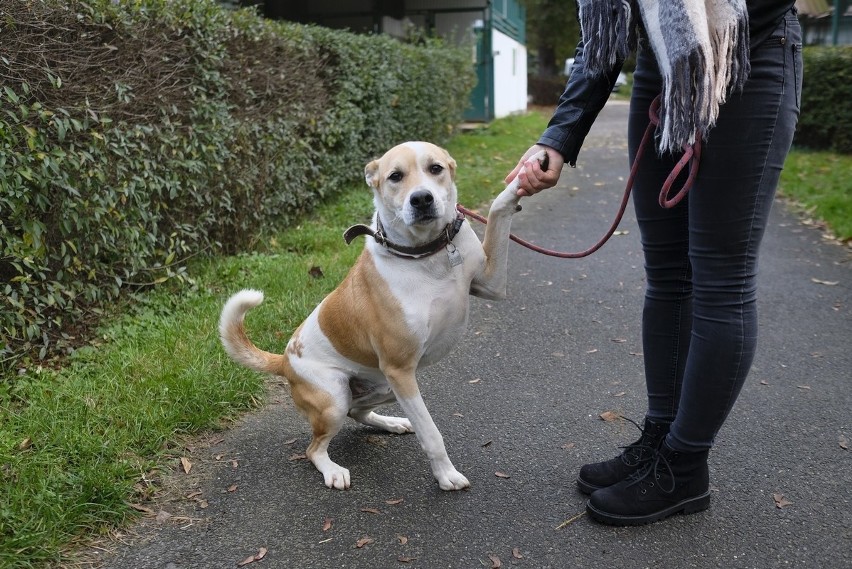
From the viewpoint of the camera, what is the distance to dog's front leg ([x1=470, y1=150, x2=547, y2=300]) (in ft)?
9.21

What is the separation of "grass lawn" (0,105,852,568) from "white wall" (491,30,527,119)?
47.6 ft

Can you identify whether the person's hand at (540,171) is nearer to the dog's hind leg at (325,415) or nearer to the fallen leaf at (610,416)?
the dog's hind leg at (325,415)

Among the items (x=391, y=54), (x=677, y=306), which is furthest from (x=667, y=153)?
(x=391, y=54)

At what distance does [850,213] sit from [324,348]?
255 inches

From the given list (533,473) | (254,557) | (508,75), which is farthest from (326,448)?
(508,75)

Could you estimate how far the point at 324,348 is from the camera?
3.09 m

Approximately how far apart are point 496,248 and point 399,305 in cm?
47

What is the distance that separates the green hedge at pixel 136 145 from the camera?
3.82 m

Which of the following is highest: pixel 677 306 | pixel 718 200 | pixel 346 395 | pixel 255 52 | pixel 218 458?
pixel 255 52

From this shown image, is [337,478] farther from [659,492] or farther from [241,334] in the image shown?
[659,492]

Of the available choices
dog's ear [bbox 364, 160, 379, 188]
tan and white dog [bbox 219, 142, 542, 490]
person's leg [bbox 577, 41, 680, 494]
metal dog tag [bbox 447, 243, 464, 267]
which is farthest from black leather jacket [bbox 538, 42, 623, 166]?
dog's ear [bbox 364, 160, 379, 188]

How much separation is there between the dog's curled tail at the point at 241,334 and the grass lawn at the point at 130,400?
0.43m

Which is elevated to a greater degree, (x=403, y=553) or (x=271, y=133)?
(x=271, y=133)

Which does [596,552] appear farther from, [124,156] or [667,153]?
[124,156]
